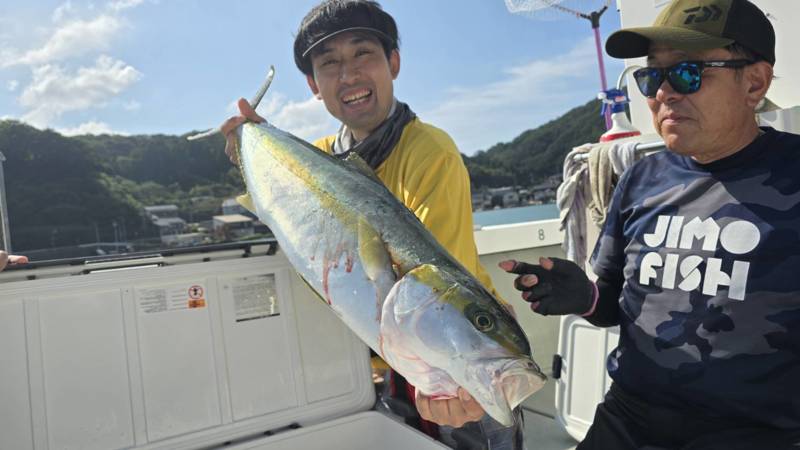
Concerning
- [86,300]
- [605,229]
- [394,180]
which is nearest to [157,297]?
[86,300]

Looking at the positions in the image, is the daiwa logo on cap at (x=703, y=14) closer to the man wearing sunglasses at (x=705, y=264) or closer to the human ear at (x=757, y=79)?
the man wearing sunglasses at (x=705, y=264)

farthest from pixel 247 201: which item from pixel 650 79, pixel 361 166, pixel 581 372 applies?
pixel 581 372

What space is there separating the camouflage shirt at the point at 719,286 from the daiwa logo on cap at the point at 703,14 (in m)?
0.39

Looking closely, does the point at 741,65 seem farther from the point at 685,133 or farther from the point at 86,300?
the point at 86,300

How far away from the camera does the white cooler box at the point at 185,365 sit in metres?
1.84

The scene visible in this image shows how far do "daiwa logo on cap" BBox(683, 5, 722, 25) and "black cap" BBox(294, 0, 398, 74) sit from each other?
115cm

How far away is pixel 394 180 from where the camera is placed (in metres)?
2.10

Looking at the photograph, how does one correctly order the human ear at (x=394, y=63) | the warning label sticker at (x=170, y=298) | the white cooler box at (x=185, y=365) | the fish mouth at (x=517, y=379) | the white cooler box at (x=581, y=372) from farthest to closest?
the white cooler box at (x=581, y=372), the human ear at (x=394, y=63), the warning label sticker at (x=170, y=298), the white cooler box at (x=185, y=365), the fish mouth at (x=517, y=379)

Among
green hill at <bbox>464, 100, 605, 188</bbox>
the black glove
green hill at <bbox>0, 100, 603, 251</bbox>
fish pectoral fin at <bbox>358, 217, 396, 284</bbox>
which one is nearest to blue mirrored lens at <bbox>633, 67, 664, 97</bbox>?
the black glove

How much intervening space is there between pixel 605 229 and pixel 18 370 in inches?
84.1

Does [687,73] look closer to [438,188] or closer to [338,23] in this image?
[438,188]

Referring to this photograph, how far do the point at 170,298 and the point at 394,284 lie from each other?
1221 mm

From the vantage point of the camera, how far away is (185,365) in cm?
204

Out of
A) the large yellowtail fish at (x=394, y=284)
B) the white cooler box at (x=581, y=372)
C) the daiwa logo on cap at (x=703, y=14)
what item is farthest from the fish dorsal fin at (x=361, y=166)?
the white cooler box at (x=581, y=372)
